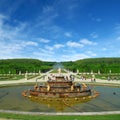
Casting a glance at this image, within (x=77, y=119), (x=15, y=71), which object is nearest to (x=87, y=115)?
(x=77, y=119)

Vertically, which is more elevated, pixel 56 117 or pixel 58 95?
pixel 58 95

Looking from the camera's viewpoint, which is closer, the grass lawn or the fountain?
the grass lawn

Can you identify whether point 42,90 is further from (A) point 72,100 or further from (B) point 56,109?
(B) point 56,109

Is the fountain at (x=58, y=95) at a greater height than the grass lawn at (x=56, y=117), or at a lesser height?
greater

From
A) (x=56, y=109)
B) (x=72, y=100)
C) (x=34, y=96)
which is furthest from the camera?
(x=34, y=96)

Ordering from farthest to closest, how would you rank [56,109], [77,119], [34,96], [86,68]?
[86,68], [34,96], [56,109], [77,119]

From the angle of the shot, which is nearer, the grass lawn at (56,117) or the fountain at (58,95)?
the grass lawn at (56,117)

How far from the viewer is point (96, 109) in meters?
18.0

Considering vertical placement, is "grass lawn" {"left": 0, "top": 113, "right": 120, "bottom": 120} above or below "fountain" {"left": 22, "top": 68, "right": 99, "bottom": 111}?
below

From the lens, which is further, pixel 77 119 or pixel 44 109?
pixel 44 109

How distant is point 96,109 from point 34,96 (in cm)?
867

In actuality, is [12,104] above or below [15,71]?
below

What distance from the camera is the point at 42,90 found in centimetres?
2553

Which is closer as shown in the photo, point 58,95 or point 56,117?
point 56,117
